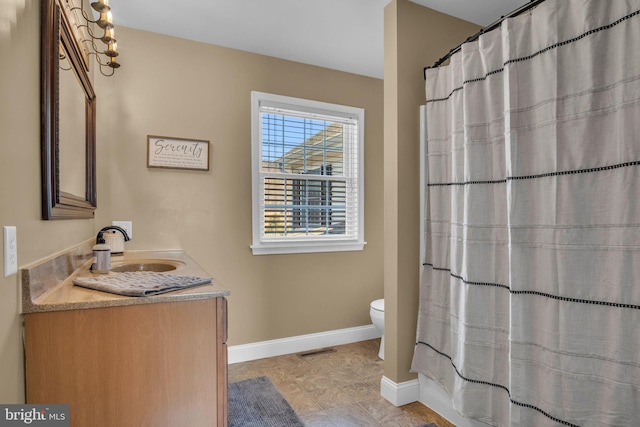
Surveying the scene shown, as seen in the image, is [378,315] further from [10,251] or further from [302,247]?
[10,251]

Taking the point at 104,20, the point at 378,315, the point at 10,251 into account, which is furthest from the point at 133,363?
the point at 378,315

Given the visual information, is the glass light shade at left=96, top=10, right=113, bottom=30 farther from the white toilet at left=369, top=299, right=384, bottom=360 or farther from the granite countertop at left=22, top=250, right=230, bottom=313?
the white toilet at left=369, top=299, right=384, bottom=360

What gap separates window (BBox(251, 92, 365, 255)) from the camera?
294cm

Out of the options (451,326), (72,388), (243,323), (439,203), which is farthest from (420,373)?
(72,388)

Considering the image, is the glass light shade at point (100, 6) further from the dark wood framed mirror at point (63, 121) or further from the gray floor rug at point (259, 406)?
the gray floor rug at point (259, 406)

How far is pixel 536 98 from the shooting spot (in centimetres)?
147

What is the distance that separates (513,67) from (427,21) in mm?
950

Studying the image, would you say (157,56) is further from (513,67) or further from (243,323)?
(513,67)

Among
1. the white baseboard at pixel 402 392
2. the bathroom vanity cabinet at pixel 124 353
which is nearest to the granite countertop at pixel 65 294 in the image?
the bathroom vanity cabinet at pixel 124 353

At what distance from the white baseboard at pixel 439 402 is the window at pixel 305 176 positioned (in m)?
1.38

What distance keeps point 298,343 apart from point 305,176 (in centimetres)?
143

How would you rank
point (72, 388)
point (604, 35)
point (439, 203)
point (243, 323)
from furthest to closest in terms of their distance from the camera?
point (243, 323), point (439, 203), point (604, 35), point (72, 388)

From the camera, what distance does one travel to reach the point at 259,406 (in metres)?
2.17

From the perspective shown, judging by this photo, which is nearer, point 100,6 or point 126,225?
point 100,6
